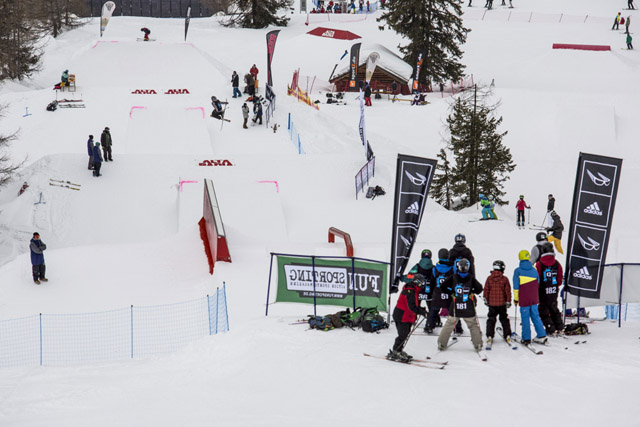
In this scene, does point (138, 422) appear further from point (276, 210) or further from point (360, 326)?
point (276, 210)

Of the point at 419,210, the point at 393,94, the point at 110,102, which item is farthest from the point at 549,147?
the point at 419,210

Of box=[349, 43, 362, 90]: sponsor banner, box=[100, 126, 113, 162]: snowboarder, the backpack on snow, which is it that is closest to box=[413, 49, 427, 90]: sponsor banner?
box=[349, 43, 362, 90]: sponsor banner

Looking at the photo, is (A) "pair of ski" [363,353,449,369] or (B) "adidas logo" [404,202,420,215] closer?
(A) "pair of ski" [363,353,449,369]

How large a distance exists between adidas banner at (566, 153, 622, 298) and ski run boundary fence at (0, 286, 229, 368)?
5.77m

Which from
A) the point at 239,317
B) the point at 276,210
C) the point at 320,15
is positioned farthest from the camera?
the point at 320,15

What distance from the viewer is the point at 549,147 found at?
104ft

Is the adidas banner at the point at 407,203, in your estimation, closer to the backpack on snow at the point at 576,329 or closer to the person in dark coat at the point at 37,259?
the backpack on snow at the point at 576,329

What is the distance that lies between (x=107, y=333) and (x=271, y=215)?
25.8 feet

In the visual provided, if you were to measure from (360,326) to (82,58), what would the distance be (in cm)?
3025

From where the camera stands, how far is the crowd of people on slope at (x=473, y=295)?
9.86 metres

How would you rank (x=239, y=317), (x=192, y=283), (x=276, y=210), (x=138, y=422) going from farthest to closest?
(x=276, y=210)
(x=192, y=283)
(x=239, y=317)
(x=138, y=422)

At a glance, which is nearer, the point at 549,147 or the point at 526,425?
the point at 526,425

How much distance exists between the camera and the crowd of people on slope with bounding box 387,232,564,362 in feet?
32.3

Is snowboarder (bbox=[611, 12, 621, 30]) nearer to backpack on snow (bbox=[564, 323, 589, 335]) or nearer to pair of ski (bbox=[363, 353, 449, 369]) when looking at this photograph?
backpack on snow (bbox=[564, 323, 589, 335])
